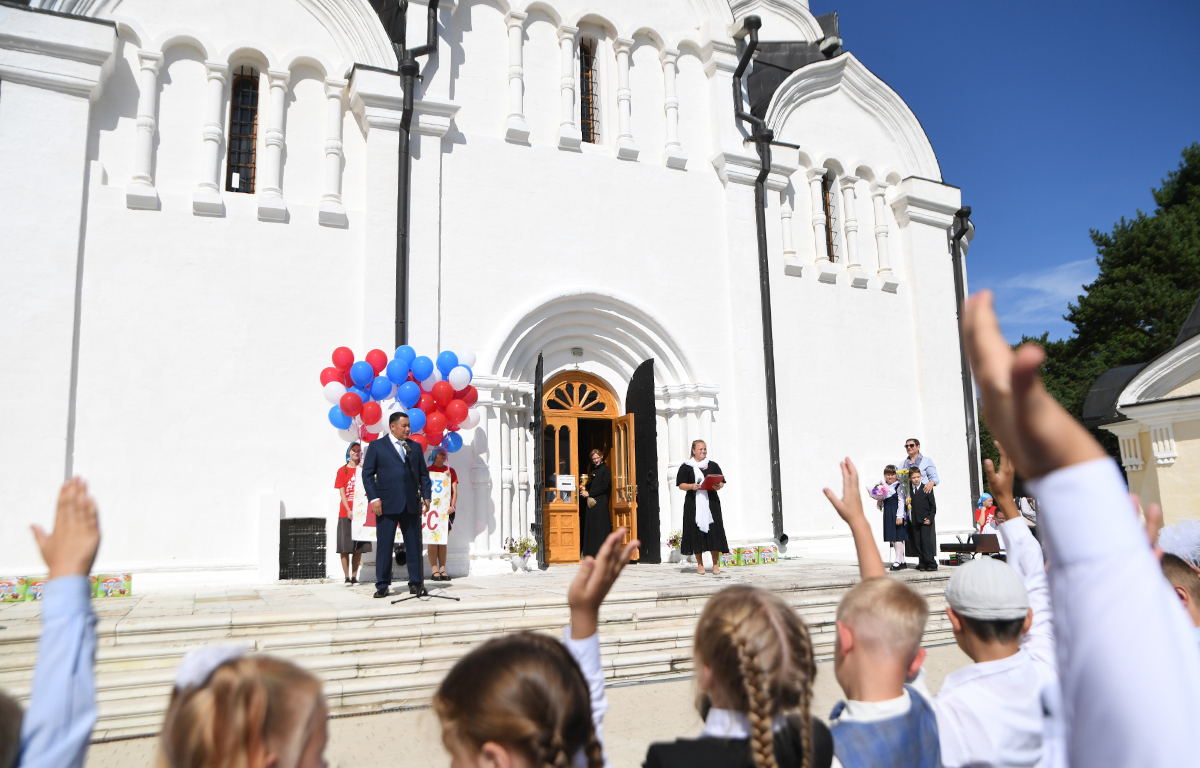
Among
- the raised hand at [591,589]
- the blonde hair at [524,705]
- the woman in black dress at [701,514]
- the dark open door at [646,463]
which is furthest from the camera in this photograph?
the dark open door at [646,463]

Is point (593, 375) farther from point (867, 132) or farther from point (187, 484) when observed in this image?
point (867, 132)

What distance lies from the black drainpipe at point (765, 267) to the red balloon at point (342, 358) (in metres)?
6.41

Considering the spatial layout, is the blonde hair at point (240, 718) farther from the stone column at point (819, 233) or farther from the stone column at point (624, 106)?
the stone column at point (819, 233)

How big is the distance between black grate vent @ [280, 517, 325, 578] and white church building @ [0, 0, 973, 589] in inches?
6.1

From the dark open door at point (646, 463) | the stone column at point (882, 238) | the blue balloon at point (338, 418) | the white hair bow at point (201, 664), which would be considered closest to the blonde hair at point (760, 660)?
the white hair bow at point (201, 664)

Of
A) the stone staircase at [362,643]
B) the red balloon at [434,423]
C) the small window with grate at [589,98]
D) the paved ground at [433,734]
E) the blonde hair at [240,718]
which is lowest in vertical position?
the paved ground at [433,734]

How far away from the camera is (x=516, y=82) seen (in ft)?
38.8

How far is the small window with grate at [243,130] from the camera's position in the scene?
34.7 ft

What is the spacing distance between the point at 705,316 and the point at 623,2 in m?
5.22

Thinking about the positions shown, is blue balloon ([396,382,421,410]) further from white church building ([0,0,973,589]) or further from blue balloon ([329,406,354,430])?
white church building ([0,0,973,589])

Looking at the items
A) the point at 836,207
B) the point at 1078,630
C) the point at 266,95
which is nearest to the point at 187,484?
the point at 266,95

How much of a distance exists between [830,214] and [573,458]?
6.57 meters

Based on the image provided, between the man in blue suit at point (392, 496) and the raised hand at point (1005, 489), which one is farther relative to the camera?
the man in blue suit at point (392, 496)

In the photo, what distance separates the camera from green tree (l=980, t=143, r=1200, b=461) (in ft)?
80.5
